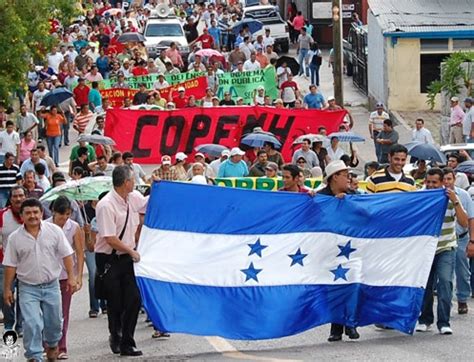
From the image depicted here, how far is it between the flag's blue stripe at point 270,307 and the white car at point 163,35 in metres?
34.9

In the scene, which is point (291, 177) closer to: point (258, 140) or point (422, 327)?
point (422, 327)

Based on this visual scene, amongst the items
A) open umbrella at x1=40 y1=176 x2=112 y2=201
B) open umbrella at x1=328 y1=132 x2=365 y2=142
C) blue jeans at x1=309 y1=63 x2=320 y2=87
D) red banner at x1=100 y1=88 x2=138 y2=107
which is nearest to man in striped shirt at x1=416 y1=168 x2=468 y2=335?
open umbrella at x1=40 y1=176 x2=112 y2=201

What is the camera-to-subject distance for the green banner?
3772 centimetres

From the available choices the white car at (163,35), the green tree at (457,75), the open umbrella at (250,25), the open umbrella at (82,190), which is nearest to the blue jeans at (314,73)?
the white car at (163,35)

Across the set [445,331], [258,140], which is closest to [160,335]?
[445,331]

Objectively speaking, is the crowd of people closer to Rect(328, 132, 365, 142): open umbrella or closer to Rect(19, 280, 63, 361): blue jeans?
Rect(19, 280, 63, 361): blue jeans

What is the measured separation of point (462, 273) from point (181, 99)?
1832cm

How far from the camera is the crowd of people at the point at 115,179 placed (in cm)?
1344

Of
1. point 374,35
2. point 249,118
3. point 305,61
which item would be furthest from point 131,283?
point 305,61

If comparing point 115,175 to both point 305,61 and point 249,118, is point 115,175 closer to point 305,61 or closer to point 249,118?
point 249,118

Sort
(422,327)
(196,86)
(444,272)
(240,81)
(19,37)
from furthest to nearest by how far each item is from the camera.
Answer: (240,81) < (196,86) < (19,37) < (422,327) < (444,272)

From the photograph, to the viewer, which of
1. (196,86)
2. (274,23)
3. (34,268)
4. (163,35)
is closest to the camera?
(34,268)

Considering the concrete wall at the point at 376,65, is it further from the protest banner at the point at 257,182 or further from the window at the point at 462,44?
the protest banner at the point at 257,182

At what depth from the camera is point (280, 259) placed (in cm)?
1437
